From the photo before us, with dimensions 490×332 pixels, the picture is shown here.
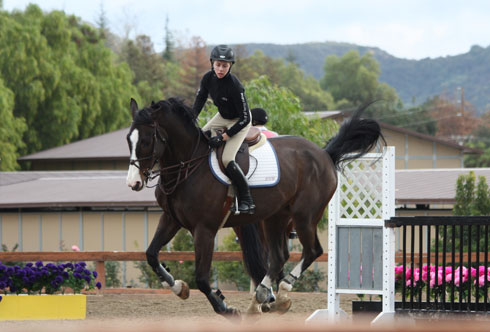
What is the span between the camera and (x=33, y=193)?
89.9 ft

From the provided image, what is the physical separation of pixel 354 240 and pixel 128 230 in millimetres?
17451

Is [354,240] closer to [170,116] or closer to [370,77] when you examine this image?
[170,116]

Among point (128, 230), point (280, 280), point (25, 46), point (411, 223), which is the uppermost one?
point (25, 46)

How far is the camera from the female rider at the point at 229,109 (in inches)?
294

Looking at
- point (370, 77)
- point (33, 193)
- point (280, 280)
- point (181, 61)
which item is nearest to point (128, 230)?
point (33, 193)

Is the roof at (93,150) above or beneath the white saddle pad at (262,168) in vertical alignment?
beneath

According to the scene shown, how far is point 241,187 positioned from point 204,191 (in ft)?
1.05

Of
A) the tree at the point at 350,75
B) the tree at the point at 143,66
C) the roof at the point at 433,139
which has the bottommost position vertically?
the roof at the point at 433,139

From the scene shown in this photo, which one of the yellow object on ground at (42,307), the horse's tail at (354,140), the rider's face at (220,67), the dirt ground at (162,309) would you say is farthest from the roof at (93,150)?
the rider's face at (220,67)

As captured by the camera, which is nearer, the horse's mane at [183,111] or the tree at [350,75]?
the horse's mane at [183,111]

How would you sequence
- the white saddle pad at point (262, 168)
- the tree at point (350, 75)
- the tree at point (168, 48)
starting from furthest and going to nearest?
A: 1. the tree at point (350, 75)
2. the tree at point (168, 48)
3. the white saddle pad at point (262, 168)

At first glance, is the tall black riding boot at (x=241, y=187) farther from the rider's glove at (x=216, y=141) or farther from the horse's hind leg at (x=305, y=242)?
the horse's hind leg at (x=305, y=242)

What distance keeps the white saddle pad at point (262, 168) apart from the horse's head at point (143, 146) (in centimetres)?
58

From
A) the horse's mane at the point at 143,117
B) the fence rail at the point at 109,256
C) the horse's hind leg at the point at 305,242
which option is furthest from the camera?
the fence rail at the point at 109,256
